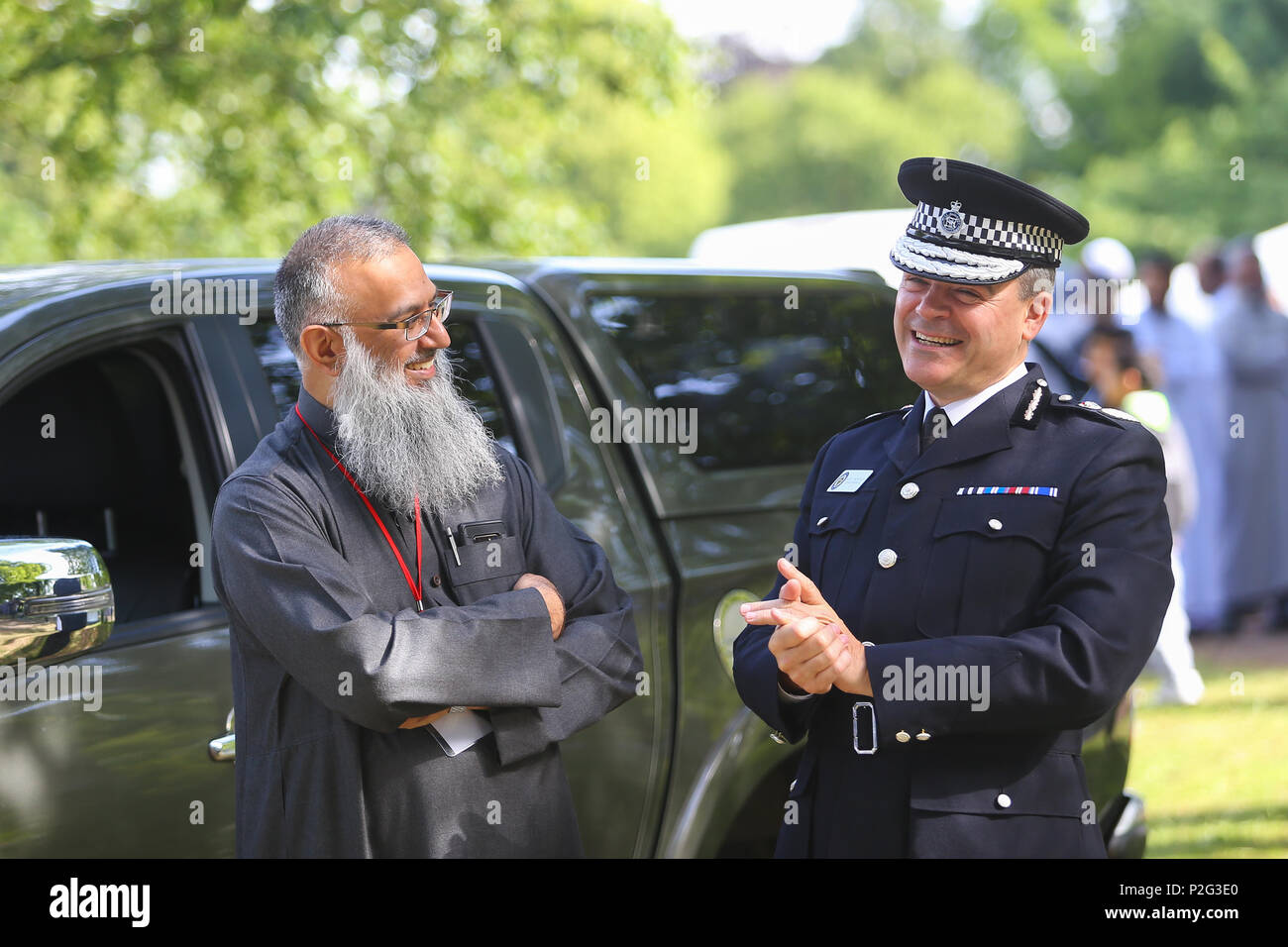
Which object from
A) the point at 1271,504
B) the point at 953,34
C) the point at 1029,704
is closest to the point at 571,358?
the point at 1029,704

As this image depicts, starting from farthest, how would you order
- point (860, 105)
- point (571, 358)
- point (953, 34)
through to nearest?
1. point (953, 34)
2. point (860, 105)
3. point (571, 358)

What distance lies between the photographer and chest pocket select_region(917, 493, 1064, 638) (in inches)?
83.2

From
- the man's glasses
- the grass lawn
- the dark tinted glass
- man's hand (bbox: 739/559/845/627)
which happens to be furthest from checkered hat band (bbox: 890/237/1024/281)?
the grass lawn

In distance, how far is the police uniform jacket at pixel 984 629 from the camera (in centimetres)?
201

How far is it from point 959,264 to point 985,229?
78mm

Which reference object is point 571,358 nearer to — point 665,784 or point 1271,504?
point 665,784

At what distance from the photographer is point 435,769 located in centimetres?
A: 230

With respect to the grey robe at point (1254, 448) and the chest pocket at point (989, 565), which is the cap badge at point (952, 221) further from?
the grey robe at point (1254, 448)

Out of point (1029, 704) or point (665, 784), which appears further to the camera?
point (665, 784)

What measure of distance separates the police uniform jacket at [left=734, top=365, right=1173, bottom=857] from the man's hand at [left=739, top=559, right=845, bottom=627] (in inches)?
4.2

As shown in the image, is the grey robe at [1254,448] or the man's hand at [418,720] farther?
the grey robe at [1254,448]

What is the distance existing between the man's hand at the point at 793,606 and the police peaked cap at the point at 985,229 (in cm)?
57

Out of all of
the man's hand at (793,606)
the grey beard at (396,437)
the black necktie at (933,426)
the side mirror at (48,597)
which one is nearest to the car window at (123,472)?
the side mirror at (48,597)
